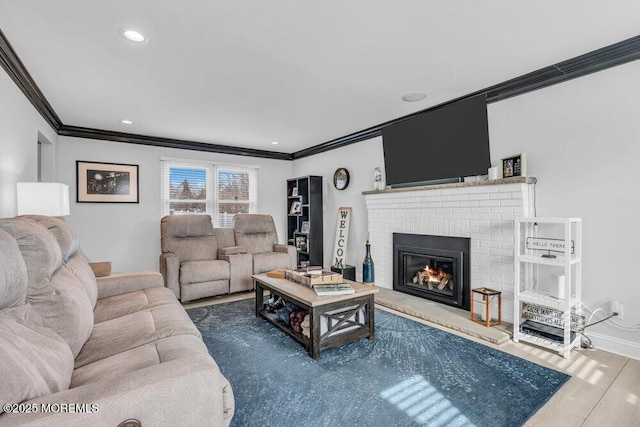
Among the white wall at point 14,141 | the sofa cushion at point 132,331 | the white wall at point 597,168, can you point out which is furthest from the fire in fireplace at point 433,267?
the white wall at point 14,141

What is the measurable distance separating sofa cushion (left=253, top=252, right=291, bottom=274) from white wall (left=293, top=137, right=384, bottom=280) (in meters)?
0.96

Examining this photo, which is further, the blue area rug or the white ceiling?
the white ceiling

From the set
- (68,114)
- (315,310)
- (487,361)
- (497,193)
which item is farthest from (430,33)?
(68,114)

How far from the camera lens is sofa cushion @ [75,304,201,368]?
1485 mm

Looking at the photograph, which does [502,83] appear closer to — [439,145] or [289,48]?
[439,145]

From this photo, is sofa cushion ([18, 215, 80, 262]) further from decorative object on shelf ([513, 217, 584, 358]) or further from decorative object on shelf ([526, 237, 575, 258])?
decorative object on shelf ([526, 237, 575, 258])

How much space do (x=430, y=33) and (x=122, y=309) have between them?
2714mm

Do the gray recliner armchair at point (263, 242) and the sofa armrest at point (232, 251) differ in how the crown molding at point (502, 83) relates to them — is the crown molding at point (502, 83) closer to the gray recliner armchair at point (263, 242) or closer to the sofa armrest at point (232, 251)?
the gray recliner armchair at point (263, 242)

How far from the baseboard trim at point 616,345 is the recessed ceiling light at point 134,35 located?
12.9ft

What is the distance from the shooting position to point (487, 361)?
226cm

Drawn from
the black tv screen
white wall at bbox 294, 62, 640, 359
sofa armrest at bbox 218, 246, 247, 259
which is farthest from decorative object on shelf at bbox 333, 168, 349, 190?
white wall at bbox 294, 62, 640, 359

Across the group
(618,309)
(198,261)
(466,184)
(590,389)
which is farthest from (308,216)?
A: (590,389)

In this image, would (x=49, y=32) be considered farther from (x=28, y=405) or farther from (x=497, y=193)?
(x=497, y=193)

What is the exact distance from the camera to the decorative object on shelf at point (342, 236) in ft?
15.9
